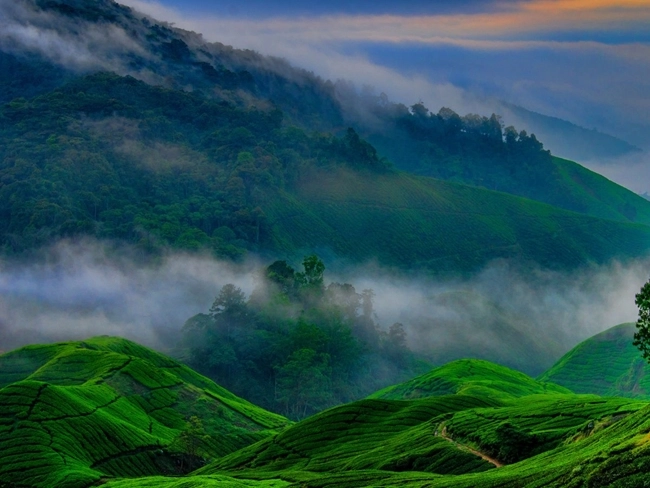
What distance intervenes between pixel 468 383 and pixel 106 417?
6707 centimetres

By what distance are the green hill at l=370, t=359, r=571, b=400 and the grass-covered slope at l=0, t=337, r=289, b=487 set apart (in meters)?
29.3

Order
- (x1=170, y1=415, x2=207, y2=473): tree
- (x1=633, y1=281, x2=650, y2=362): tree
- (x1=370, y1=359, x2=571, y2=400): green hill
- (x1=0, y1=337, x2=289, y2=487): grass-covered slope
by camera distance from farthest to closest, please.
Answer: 1. (x1=370, y1=359, x2=571, y2=400): green hill
2. (x1=170, y1=415, x2=207, y2=473): tree
3. (x1=0, y1=337, x2=289, y2=487): grass-covered slope
4. (x1=633, y1=281, x2=650, y2=362): tree

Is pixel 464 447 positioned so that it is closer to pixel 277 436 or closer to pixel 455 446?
pixel 455 446

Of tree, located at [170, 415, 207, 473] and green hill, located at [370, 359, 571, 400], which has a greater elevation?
green hill, located at [370, 359, 571, 400]

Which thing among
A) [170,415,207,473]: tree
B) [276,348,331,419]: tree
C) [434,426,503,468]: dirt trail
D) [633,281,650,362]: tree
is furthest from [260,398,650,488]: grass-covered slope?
[276,348,331,419]: tree

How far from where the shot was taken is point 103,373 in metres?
→ 133

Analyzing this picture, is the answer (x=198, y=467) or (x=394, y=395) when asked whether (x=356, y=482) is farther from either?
(x=394, y=395)

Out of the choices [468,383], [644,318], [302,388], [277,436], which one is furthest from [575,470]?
[302,388]

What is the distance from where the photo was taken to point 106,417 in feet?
365

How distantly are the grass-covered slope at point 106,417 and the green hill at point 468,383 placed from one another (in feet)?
96.0

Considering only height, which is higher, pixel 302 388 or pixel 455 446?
pixel 455 446

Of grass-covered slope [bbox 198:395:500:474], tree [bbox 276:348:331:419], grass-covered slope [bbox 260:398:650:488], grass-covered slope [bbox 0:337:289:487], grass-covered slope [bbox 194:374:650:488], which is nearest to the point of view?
grass-covered slope [bbox 260:398:650:488]

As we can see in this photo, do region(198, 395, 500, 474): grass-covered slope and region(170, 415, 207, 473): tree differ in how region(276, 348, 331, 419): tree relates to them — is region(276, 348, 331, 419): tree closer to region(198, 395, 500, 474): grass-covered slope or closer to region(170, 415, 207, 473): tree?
region(170, 415, 207, 473): tree

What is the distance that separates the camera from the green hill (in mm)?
155875
